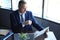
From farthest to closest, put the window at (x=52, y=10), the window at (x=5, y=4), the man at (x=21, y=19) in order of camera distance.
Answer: the window at (x=5, y=4), the window at (x=52, y=10), the man at (x=21, y=19)

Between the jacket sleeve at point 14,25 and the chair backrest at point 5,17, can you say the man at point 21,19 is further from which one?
the chair backrest at point 5,17

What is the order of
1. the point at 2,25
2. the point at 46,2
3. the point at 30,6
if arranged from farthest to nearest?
the point at 2,25
the point at 30,6
the point at 46,2

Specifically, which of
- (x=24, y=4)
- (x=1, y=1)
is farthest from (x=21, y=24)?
(x=1, y=1)

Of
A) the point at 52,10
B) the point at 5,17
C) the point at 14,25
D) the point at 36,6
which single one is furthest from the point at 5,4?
the point at 14,25

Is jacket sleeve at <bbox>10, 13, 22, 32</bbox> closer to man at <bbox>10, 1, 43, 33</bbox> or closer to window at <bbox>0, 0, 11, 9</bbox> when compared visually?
man at <bbox>10, 1, 43, 33</bbox>

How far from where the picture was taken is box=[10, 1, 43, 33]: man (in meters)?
2.46

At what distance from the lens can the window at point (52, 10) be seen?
9.99 ft

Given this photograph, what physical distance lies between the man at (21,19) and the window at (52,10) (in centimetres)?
71

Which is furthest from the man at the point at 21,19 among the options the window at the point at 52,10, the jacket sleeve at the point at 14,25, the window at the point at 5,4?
the window at the point at 5,4

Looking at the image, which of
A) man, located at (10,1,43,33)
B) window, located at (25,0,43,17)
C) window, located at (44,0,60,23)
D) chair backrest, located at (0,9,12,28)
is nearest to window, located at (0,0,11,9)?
chair backrest, located at (0,9,12,28)

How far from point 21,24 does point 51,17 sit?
100 centimetres

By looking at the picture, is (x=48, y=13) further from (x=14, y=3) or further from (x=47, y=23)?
(x=14, y=3)

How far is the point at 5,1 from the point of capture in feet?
13.1

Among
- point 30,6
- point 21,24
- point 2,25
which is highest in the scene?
point 30,6
